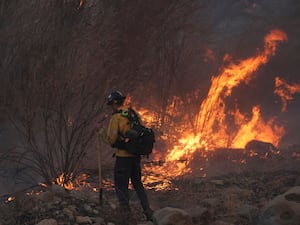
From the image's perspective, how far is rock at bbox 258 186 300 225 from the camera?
15.5 ft

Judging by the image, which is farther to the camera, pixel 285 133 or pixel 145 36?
pixel 285 133

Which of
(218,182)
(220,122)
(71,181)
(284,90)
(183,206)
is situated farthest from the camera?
(284,90)

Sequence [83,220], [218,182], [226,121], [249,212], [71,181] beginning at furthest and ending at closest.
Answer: [226,121] → [218,182] → [71,181] → [249,212] → [83,220]

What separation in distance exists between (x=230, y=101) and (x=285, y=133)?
3.04 meters

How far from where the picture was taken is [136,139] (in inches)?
206

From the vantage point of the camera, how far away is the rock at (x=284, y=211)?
472cm

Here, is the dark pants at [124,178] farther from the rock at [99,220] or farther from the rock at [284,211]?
the rock at [284,211]

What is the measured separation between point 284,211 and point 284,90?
46.3 feet

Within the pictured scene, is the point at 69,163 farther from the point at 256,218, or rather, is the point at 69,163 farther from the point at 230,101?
the point at 230,101

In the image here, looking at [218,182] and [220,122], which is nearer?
[218,182]

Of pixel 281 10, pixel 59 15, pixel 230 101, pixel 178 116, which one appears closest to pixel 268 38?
pixel 281 10

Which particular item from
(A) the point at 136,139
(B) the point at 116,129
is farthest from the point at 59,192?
(A) the point at 136,139

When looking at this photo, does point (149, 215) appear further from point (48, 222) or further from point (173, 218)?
point (48, 222)

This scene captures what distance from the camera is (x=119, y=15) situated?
25.5ft
